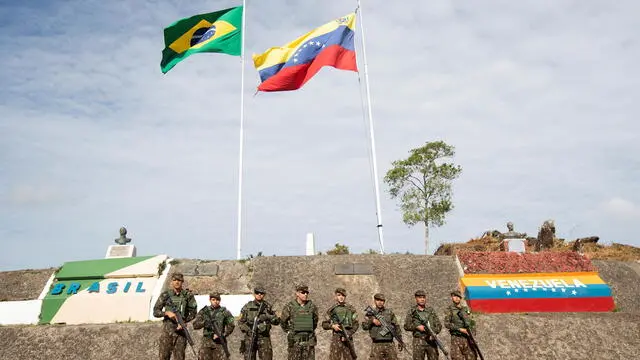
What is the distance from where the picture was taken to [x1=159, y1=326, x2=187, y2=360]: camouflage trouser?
9.20 meters

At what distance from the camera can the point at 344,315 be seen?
9.42m

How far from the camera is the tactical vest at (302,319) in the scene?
9203 millimetres

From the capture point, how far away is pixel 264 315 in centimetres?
919

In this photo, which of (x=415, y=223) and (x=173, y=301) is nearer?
(x=173, y=301)

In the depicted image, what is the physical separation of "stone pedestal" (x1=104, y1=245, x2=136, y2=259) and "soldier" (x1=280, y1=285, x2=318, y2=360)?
7820 millimetres

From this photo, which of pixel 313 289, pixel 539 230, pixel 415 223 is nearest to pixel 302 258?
pixel 313 289

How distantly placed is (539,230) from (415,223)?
7.96 metres

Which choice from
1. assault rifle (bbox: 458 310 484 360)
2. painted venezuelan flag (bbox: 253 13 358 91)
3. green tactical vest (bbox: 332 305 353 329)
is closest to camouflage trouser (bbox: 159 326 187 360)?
green tactical vest (bbox: 332 305 353 329)

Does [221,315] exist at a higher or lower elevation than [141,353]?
higher

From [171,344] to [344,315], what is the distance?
3373 mm

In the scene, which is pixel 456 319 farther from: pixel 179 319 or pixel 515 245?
pixel 515 245

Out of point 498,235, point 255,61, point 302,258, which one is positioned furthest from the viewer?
point 498,235

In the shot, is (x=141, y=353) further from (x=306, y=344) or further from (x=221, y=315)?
(x=306, y=344)

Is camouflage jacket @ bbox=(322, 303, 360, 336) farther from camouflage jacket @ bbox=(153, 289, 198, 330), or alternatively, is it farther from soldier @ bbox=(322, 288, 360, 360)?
camouflage jacket @ bbox=(153, 289, 198, 330)
